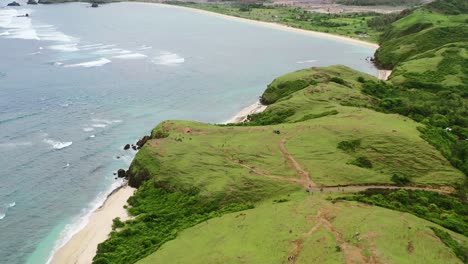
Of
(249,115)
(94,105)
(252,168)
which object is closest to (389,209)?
(252,168)

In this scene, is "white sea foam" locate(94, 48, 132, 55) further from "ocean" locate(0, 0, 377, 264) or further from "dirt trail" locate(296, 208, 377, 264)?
"dirt trail" locate(296, 208, 377, 264)

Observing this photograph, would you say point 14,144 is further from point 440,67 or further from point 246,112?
point 440,67

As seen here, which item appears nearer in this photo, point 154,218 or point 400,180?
point 154,218

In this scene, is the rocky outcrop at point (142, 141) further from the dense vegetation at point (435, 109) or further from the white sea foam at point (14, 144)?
the dense vegetation at point (435, 109)

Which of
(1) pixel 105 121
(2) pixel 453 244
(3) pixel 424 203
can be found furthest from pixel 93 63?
(2) pixel 453 244

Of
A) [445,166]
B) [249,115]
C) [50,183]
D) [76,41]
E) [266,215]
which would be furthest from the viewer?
[76,41]

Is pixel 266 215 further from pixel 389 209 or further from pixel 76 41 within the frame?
pixel 76 41
